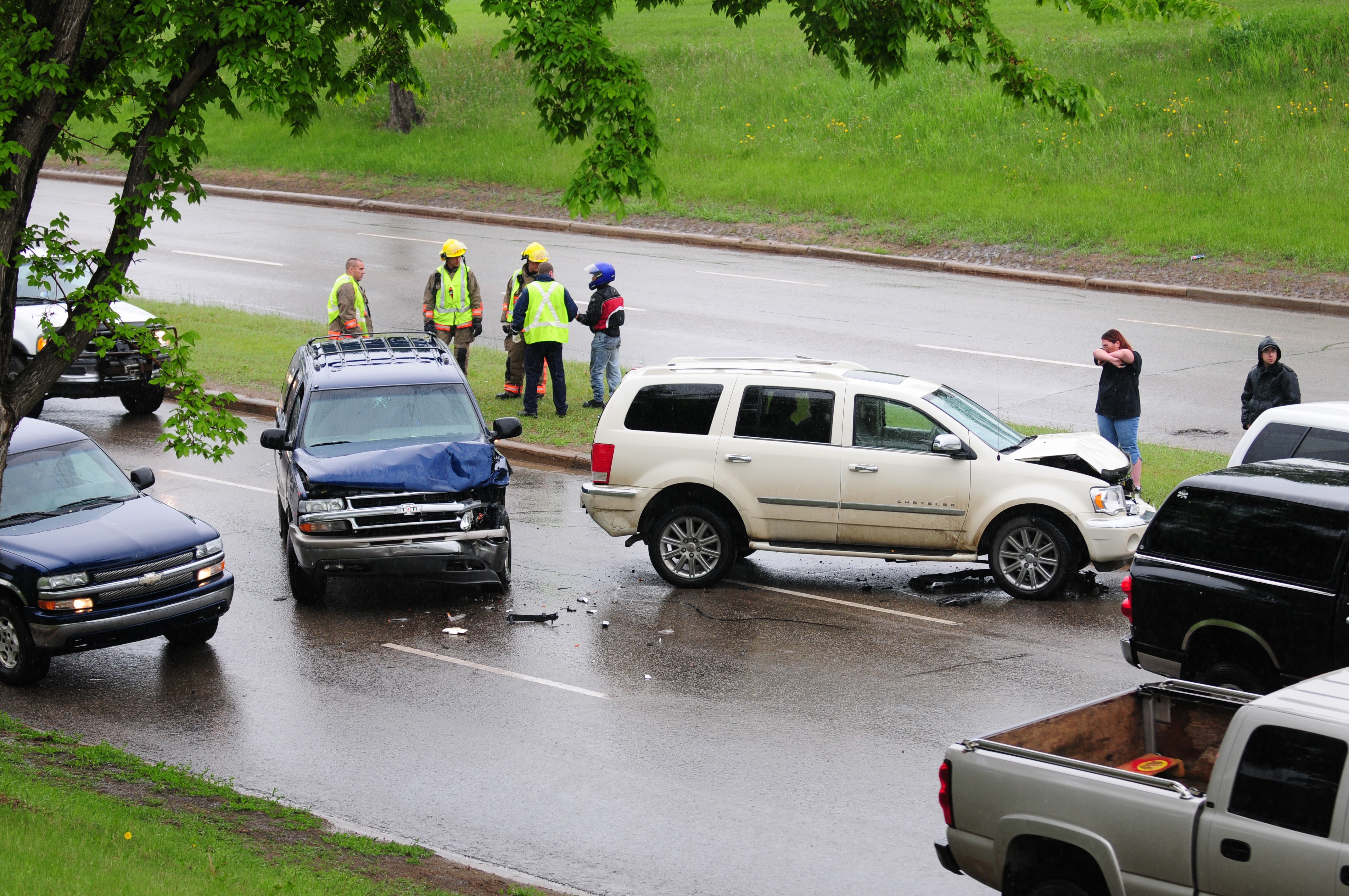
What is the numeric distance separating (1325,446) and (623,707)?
553 cm

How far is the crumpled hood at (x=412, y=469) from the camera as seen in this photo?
11469 mm

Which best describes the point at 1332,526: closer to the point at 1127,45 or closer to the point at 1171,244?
the point at 1171,244

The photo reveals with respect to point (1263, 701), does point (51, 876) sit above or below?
below

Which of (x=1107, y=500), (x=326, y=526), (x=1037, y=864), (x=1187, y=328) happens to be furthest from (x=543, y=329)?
(x=1037, y=864)

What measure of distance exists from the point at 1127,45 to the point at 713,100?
10593mm

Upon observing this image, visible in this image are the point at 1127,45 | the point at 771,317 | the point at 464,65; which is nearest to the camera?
the point at 771,317

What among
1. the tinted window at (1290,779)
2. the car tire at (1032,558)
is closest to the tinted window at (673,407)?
the car tire at (1032,558)

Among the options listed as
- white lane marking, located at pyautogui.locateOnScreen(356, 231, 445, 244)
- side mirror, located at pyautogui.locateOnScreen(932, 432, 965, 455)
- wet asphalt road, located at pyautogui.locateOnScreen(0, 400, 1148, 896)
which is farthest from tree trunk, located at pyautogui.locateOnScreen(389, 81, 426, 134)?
side mirror, located at pyautogui.locateOnScreen(932, 432, 965, 455)

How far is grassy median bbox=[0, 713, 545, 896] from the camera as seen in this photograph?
20.9 ft

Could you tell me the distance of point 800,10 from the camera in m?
10.3

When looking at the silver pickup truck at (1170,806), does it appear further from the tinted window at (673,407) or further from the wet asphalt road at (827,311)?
the wet asphalt road at (827,311)

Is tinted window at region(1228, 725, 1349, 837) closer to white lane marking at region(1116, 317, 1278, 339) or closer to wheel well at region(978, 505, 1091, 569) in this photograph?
wheel well at region(978, 505, 1091, 569)

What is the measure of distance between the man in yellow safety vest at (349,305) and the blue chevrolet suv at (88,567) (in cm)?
622

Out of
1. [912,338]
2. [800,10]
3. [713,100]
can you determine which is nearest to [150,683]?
[800,10]
